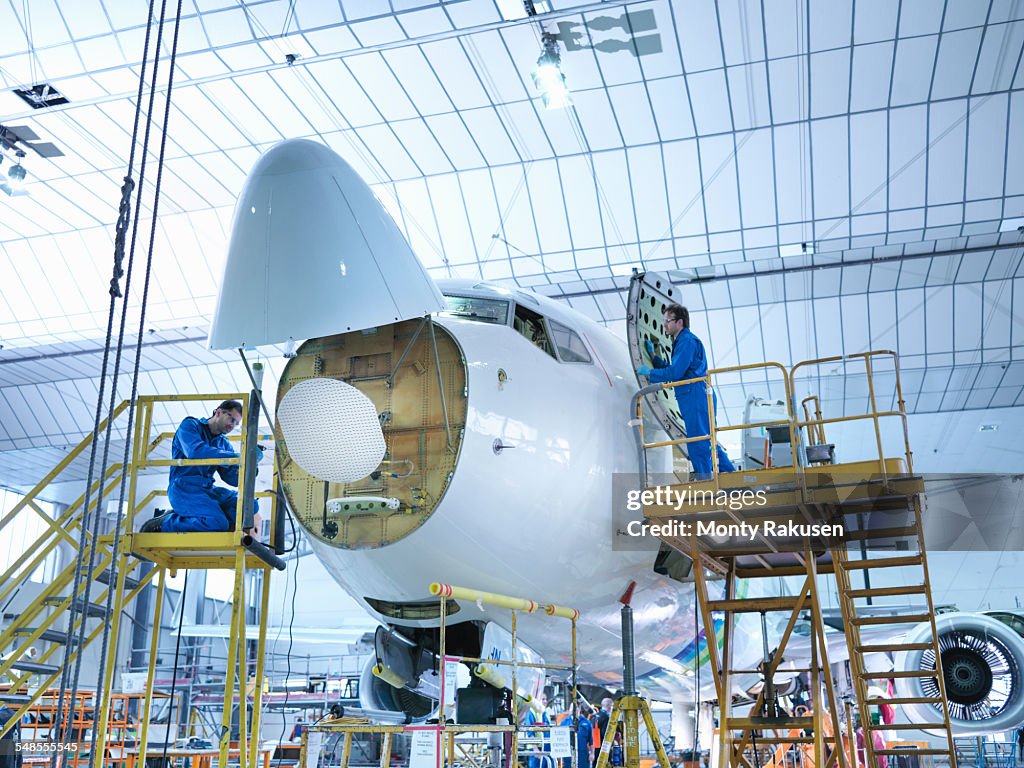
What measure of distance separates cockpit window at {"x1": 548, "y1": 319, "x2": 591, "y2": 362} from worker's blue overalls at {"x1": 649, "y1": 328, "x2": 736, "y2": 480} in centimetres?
68

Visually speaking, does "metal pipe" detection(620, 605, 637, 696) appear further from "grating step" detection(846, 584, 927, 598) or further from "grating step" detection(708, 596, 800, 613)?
"grating step" detection(846, 584, 927, 598)

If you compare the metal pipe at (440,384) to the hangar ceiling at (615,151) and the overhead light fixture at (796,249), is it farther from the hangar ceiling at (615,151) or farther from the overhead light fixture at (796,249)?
the overhead light fixture at (796,249)

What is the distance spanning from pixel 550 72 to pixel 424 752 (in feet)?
39.3

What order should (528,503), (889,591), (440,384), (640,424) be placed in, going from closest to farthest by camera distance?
(440,384) < (528,503) < (889,591) < (640,424)

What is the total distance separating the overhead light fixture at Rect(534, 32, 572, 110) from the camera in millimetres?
15070

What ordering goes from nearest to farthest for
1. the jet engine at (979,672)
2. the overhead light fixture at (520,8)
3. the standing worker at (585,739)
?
the jet engine at (979,672) → the standing worker at (585,739) → the overhead light fixture at (520,8)

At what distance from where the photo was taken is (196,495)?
268 inches

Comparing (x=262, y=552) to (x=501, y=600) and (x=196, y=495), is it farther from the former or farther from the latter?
(x=501, y=600)

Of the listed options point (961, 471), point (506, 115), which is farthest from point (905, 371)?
point (506, 115)

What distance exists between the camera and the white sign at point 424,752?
5.46 m

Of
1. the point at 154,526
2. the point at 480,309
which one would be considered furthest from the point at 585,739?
the point at 154,526

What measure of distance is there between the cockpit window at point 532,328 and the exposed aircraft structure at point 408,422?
A: 0.7 inches

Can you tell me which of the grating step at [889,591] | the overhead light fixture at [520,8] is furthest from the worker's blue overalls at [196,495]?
the overhead light fixture at [520,8]

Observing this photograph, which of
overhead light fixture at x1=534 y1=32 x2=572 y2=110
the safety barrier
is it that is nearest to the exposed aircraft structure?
the safety barrier
